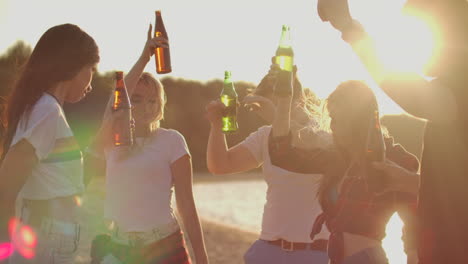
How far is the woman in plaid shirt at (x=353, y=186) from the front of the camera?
4.27 m

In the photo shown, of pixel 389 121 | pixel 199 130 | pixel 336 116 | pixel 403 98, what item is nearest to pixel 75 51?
pixel 336 116

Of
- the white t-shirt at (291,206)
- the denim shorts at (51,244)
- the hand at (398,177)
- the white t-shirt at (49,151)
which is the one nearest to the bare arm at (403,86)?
the hand at (398,177)

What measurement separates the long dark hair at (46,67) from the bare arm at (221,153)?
4.46ft

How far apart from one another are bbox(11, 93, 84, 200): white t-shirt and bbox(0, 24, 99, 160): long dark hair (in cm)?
6

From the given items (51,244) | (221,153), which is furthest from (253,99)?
(51,244)

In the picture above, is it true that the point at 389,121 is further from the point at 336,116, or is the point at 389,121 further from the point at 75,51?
the point at 75,51

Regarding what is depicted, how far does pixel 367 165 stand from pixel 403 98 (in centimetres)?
94

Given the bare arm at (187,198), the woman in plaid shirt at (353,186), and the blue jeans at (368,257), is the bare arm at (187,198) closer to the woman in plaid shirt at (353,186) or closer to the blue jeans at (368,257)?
the woman in plaid shirt at (353,186)

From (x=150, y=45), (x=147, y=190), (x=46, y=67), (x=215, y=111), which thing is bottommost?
(x=147, y=190)

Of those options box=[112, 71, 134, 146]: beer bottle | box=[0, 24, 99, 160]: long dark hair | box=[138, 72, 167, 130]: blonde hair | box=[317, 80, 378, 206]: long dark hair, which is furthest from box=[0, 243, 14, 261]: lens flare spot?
box=[138, 72, 167, 130]: blonde hair

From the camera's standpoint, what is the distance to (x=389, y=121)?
17.1 feet

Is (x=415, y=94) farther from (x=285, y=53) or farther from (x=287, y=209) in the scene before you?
(x=285, y=53)

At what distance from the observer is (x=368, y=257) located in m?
4.28

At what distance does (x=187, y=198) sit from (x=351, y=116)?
1.57 metres
